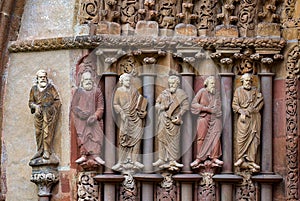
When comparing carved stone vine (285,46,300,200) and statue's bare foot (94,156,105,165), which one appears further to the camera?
statue's bare foot (94,156,105,165)

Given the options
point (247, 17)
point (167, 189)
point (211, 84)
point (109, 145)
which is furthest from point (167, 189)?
point (247, 17)

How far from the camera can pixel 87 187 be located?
31.5 feet

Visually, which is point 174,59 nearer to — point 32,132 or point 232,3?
point 232,3

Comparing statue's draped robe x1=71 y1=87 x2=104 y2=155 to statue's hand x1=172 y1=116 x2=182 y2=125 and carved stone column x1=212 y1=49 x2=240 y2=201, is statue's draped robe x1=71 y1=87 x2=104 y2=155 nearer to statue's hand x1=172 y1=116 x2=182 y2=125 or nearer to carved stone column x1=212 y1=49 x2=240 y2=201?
statue's hand x1=172 y1=116 x2=182 y2=125

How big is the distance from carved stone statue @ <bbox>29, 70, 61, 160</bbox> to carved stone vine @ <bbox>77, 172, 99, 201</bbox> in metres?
0.39

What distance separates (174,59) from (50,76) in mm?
1180

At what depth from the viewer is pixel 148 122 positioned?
Result: 959cm

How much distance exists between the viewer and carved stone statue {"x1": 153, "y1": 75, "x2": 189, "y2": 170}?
9500mm

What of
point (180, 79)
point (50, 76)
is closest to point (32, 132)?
point (50, 76)

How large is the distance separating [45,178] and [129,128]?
35.6 inches

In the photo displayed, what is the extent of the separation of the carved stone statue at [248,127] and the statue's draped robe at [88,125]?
1.26 meters

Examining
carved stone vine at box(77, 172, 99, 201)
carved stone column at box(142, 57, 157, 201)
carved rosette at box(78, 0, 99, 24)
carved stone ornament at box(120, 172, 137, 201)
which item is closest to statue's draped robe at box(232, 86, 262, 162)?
carved stone column at box(142, 57, 157, 201)

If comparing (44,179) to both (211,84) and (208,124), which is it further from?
(211,84)

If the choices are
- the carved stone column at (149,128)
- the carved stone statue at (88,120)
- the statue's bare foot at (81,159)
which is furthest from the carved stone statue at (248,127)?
the statue's bare foot at (81,159)
